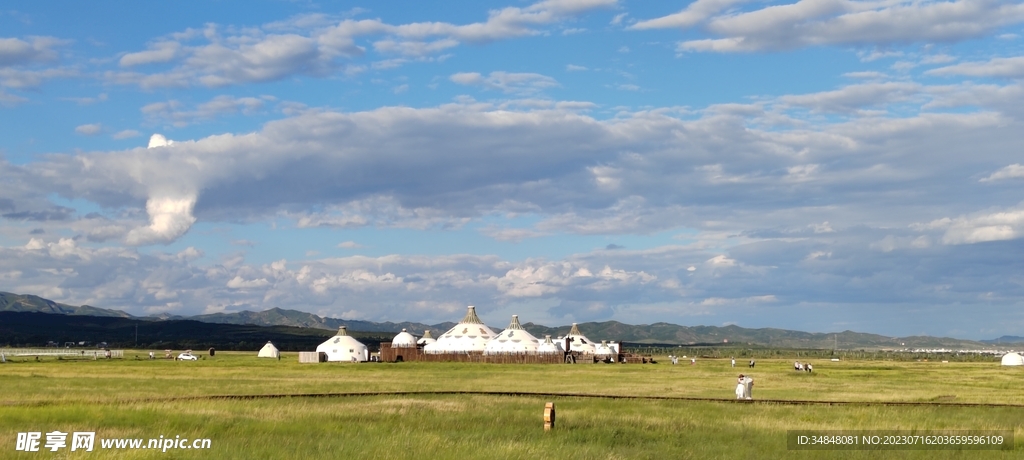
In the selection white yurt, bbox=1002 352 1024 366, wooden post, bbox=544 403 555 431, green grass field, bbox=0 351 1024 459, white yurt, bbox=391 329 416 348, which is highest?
white yurt, bbox=391 329 416 348

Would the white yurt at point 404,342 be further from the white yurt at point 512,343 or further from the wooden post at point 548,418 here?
the wooden post at point 548,418

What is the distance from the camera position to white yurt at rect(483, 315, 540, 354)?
137750 mm

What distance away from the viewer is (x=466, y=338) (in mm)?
146250

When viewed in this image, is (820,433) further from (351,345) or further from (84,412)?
(351,345)

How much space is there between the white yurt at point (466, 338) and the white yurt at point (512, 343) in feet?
9.05

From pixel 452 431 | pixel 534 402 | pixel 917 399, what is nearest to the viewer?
pixel 452 431

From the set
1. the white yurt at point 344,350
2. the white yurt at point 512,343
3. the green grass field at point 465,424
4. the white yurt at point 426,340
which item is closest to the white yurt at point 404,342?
the white yurt at point 426,340

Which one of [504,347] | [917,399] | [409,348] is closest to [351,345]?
[409,348]

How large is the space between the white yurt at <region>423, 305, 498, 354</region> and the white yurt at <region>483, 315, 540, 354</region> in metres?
2.76

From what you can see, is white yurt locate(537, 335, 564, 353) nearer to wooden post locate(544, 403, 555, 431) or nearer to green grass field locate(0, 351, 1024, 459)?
green grass field locate(0, 351, 1024, 459)

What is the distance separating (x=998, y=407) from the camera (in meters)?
44.1

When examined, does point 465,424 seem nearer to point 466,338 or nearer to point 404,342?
point 466,338

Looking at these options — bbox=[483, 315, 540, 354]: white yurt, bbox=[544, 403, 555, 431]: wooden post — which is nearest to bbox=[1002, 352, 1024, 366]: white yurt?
bbox=[483, 315, 540, 354]: white yurt

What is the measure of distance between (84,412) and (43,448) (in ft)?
33.6
